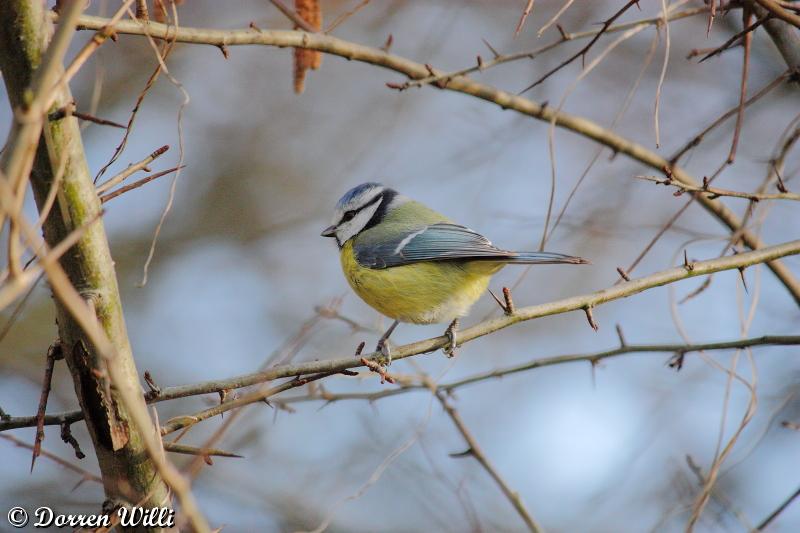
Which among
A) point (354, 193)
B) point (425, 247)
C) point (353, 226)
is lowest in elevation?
point (425, 247)

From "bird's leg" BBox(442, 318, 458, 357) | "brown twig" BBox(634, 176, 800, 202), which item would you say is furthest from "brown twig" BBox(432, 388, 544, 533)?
"brown twig" BBox(634, 176, 800, 202)

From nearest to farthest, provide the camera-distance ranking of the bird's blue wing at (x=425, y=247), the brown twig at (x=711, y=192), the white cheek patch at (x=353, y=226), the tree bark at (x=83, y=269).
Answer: the tree bark at (x=83, y=269) → the brown twig at (x=711, y=192) → the bird's blue wing at (x=425, y=247) → the white cheek patch at (x=353, y=226)

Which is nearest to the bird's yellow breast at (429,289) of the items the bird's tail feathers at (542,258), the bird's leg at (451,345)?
the bird's leg at (451,345)

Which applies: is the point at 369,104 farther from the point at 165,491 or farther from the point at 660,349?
the point at 165,491

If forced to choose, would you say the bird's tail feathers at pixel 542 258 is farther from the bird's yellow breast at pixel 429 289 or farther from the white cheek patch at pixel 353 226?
the white cheek patch at pixel 353 226

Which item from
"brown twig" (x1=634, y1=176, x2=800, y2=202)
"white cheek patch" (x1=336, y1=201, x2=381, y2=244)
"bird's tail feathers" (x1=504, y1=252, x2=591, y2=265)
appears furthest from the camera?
"white cheek patch" (x1=336, y1=201, x2=381, y2=244)

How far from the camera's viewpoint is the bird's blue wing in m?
3.16

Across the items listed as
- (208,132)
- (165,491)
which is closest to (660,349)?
(165,491)

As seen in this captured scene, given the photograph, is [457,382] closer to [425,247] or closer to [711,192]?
[425,247]

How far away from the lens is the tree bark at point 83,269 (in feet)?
5.00

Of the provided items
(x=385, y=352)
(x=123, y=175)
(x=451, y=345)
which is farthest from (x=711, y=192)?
(x=123, y=175)

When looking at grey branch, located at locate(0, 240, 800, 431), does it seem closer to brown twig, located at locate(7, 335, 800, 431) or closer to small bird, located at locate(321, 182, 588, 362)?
brown twig, located at locate(7, 335, 800, 431)

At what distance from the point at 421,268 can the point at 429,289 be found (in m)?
0.11

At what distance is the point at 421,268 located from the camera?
3.28 m
